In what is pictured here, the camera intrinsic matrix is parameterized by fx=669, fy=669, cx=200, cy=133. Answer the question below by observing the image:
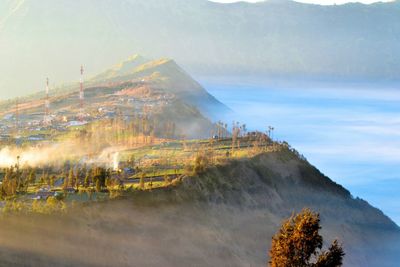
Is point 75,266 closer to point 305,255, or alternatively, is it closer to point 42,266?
point 42,266

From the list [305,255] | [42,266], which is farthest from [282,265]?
[42,266]

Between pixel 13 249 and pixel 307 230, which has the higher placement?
pixel 307 230

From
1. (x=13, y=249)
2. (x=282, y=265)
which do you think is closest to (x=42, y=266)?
(x=13, y=249)

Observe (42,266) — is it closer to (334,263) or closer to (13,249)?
(13,249)

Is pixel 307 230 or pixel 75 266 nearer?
pixel 307 230

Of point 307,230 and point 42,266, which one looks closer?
point 307,230

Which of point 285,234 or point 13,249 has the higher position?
point 285,234
